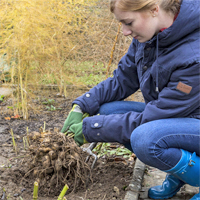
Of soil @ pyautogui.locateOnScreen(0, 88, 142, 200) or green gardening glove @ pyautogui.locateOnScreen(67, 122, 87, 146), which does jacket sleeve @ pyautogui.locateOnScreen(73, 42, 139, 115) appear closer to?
green gardening glove @ pyautogui.locateOnScreen(67, 122, 87, 146)

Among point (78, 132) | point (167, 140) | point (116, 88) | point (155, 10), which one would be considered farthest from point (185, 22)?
point (78, 132)

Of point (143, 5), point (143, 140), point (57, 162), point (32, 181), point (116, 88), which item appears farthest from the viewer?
point (116, 88)

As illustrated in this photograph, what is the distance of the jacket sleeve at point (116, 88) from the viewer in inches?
81.7

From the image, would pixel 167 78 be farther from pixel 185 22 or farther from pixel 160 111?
pixel 185 22

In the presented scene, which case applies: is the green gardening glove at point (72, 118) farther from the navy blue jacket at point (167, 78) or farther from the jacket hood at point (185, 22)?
the jacket hood at point (185, 22)

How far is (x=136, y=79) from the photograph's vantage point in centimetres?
217

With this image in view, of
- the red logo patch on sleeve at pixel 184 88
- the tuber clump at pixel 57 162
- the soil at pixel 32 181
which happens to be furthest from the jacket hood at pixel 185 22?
the soil at pixel 32 181

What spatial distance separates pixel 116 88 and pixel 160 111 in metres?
0.63

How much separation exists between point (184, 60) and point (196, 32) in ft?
0.68

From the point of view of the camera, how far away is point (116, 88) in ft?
7.16

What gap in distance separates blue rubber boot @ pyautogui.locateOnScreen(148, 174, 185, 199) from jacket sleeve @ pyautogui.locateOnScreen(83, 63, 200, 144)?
0.43m

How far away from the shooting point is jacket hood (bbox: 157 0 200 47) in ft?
4.97

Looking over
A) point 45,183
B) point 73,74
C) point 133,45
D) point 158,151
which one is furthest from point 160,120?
point 73,74

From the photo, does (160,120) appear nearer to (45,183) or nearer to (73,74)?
(45,183)
